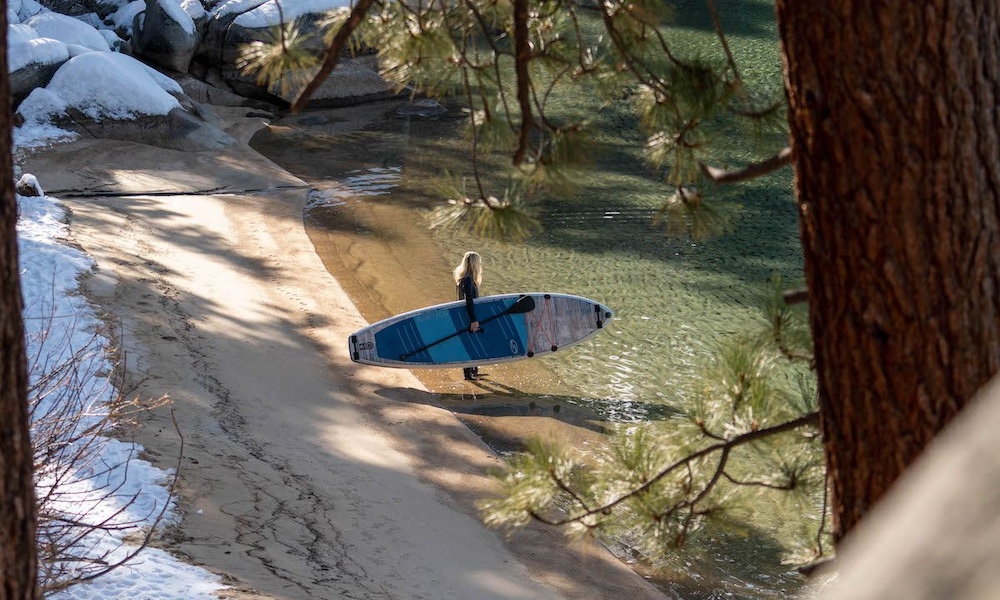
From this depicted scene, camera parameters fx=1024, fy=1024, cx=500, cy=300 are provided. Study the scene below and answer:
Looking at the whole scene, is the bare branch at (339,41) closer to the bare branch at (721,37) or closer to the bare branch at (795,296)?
the bare branch at (721,37)

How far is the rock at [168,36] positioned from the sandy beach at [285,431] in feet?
19.5

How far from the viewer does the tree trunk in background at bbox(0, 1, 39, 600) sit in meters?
2.25

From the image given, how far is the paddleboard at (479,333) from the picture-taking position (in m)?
10.8

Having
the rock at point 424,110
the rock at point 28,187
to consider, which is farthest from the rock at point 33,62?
the rock at point 424,110

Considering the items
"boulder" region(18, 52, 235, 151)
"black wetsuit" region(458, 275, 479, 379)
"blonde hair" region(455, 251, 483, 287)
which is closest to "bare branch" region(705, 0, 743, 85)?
"blonde hair" region(455, 251, 483, 287)

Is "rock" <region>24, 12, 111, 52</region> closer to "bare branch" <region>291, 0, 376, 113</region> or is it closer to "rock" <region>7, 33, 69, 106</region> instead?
"rock" <region>7, 33, 69, 106</region>

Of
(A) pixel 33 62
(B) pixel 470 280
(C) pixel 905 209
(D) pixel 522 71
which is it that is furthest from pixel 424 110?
(C) pixel 905 209

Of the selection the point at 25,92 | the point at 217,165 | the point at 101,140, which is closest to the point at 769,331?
the point at 217,165

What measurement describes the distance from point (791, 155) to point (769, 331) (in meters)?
1.19

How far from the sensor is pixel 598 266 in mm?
13695

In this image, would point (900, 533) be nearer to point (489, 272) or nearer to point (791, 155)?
point (791, 155)

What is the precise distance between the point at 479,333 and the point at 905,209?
876cm

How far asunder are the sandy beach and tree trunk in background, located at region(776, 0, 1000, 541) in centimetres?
262

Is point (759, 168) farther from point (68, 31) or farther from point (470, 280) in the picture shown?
point (68, 31)
